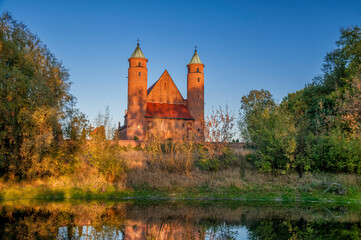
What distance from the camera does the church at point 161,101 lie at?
156ft

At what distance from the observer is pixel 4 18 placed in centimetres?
2166

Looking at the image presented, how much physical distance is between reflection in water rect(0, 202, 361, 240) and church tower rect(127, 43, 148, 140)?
32503 millimetres

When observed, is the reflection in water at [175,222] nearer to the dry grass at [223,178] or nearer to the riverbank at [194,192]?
the riverbank at [194,192]

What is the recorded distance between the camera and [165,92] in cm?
5212

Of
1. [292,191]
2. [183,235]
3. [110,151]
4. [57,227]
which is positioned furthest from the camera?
[110,151]

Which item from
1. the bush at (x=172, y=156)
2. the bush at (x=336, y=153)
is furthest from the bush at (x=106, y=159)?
the bush at (x=336, y=153)

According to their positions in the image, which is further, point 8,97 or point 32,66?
point 32,66

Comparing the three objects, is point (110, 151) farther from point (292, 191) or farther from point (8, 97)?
point (292, 191)

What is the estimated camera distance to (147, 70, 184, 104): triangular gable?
169 feet

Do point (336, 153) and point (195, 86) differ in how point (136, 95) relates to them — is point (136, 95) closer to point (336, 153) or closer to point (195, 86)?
point (195, 86)

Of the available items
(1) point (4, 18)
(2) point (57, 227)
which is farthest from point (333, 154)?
(1) point (4, 18)

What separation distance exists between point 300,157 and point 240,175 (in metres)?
3.86

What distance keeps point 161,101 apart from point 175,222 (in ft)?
134

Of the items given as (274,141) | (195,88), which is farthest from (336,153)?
(195,88)
